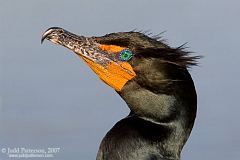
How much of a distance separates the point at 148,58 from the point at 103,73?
51 cm

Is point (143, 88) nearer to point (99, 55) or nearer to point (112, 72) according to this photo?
point (112, 72)

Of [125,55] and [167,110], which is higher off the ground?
[125,55]

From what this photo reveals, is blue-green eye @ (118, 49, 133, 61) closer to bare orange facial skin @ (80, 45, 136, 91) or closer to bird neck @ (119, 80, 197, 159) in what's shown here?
bare orange facial skin @ (80, 45, 136, 91)

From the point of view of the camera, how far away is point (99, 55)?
5629 millimetres

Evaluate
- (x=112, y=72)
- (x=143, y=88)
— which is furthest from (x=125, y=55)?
(x=143, y=88)

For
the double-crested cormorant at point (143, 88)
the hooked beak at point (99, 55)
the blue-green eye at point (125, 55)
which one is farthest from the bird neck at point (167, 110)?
the blue-green eye at point (125, 55)

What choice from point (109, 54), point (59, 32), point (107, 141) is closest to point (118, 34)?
point (109, 54)

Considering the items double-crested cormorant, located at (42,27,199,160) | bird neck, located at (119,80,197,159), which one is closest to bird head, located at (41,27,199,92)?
double-crested cormorant, located at (42,27,199,160)

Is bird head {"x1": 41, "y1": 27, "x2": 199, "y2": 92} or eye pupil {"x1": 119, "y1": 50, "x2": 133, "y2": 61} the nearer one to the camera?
bird head {"x1": 41, "y1": 27, "x2": 199, "y2": 92}

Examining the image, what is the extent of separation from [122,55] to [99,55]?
0.23m

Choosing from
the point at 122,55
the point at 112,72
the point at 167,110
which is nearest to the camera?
the point at 167,110

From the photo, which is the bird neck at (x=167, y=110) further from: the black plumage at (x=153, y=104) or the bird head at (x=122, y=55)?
the bird head at (x=122, y=55)

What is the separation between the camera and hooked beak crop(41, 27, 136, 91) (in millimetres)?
5516

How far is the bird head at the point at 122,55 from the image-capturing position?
541 centimetres
